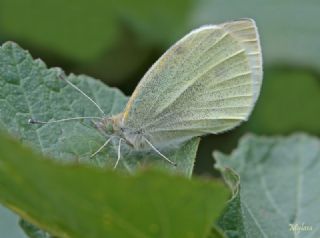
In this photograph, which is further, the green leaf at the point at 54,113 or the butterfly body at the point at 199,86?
the butterfly body at the point at 199,86

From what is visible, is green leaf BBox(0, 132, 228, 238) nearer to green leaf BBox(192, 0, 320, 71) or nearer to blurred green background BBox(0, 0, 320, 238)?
blurred green background BBox(0, 0, 320, 238)

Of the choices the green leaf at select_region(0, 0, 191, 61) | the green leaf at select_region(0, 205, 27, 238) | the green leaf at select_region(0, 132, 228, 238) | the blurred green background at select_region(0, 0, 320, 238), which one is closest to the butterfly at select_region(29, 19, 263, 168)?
the green leaf at select_region(0, 205, 27, 238)

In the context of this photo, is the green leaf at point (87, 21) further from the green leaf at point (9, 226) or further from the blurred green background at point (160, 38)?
the green leaf at point (9, 226)

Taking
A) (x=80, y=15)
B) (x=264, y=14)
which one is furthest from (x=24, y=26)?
(x=264, y=14)

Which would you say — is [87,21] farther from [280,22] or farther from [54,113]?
[54,113]

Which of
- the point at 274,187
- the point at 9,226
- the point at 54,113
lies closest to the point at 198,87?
the point at 274,187

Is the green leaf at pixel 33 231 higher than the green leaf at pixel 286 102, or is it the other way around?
the green leaf at pixel 286 102

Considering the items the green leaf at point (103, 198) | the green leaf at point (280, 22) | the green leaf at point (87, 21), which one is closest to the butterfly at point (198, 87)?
the green leaf at point (103, 198)
